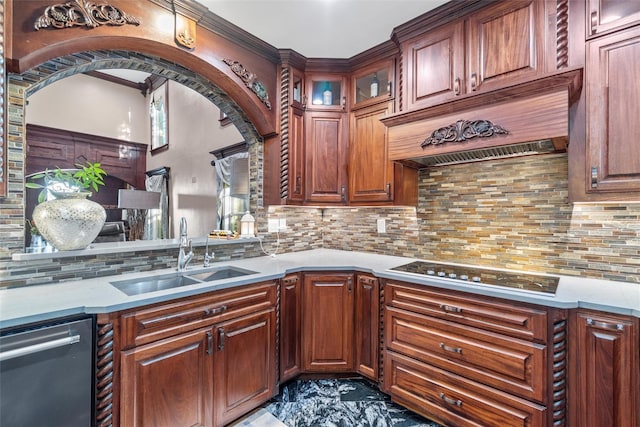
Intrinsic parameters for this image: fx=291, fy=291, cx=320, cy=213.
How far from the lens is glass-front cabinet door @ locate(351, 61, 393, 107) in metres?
2.44

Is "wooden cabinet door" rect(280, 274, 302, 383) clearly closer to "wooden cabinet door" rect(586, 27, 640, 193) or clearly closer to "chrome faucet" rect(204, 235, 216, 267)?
"chrome faucet" rect(204, 235, 216, 267)

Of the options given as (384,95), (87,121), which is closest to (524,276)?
(384,95)

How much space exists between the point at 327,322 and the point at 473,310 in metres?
1.04

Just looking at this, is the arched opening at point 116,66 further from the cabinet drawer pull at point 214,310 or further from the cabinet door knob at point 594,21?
the cabinet door knob at point 594,21

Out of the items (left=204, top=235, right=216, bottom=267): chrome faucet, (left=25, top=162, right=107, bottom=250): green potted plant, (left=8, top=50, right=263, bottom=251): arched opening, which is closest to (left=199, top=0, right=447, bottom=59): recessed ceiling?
(left=8, top=50, right=263, bottom=251): arched opening

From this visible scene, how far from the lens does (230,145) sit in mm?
3467

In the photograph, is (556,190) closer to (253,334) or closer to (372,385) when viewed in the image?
(372,385)

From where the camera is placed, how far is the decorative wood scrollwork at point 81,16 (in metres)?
1.46

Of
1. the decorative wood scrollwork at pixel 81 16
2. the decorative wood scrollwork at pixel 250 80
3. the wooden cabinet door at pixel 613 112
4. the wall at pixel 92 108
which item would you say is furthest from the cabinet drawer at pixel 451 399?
the wall at pixel 92 108

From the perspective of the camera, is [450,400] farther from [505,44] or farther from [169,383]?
[505,44]

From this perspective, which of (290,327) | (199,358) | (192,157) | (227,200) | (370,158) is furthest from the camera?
(192,157)

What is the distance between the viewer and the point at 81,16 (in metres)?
1.55

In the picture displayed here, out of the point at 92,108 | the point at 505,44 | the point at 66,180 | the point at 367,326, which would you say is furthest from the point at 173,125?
the point at 505,44

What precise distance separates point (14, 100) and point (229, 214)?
210 cm
